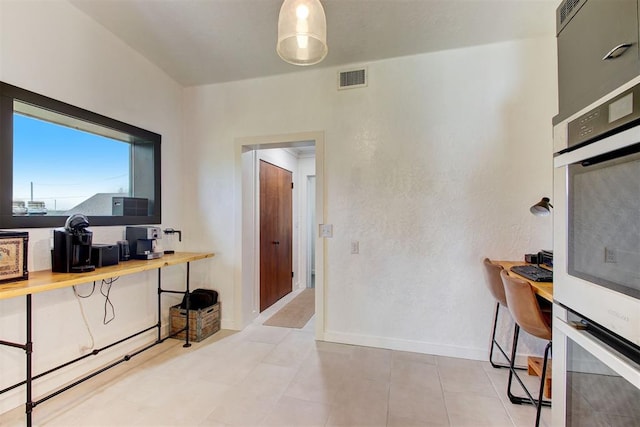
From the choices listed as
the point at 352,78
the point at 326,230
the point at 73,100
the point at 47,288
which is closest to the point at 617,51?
the point at 352,78

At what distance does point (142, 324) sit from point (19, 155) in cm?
178

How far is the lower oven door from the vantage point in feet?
3.01

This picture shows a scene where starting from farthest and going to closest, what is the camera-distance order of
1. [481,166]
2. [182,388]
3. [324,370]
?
[481,166] → [324,370] → [182,388]

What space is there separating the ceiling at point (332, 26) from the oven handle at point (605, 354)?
2.18 metres

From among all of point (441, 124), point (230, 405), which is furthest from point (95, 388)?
point (441, 124)

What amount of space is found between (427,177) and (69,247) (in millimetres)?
2899

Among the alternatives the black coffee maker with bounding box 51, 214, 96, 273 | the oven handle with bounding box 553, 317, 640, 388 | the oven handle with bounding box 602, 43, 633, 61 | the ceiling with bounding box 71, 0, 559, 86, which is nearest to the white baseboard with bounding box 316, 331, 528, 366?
the oven handle with bounding box 553, 317, 640, 388

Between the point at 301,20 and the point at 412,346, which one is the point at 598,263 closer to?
the point at 301,20

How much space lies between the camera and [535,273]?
1.91m

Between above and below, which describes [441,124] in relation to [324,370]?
above

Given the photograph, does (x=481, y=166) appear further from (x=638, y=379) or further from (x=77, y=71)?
(x=77, y=71)

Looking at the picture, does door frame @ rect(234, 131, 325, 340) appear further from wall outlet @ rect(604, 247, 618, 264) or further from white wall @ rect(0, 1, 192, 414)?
wall outlet @ rect(604, 247, 618, 264)

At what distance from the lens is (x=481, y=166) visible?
102 inches

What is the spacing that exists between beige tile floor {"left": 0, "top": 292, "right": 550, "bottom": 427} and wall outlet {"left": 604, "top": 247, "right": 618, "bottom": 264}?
1384 millimetres
